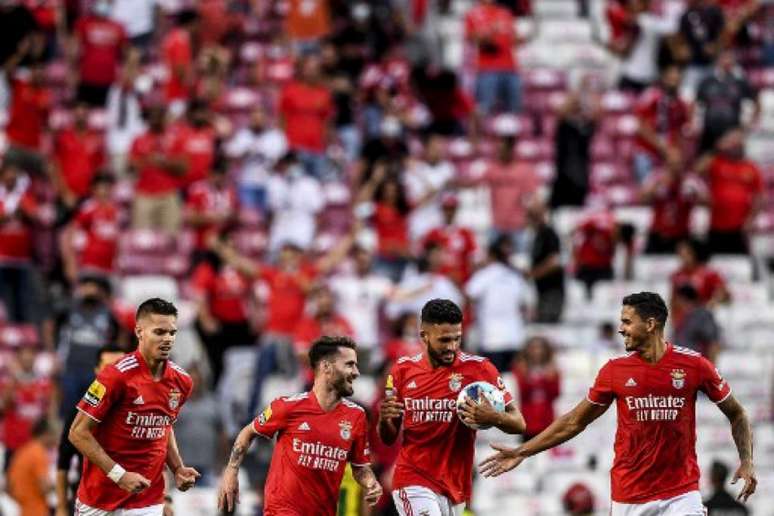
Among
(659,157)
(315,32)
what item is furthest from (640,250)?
(315,32)

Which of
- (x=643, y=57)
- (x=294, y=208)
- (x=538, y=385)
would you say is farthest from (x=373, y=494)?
(x=643, y=57)

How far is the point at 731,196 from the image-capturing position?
85.7ft

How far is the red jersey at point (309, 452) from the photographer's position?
1546 centimetres

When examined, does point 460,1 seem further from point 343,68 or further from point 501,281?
point 501,281

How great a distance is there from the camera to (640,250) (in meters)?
27.0

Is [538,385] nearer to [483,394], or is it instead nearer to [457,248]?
[457,248]

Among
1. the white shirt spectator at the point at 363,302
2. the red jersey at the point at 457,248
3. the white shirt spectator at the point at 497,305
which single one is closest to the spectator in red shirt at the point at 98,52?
the white shirt spectator at the point at 363,302

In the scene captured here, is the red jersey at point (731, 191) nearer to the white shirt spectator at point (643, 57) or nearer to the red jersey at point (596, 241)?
the red jersey at point (596, 241)

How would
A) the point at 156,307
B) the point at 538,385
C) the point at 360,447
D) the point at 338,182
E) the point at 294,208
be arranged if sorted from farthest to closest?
the point at 338,182 → the point at 294,208 → the point at 538,385 → the point at 360,447 → the point at 156,307

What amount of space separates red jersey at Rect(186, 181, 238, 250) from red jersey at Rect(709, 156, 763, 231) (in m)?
5.85

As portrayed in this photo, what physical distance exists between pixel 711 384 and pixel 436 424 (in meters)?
1.99

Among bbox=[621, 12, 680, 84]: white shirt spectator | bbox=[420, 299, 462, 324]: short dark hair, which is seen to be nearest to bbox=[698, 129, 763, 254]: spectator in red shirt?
bbox=[621, 12, 680, 84]: white shirt spectator

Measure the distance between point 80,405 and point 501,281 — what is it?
30.3 feet

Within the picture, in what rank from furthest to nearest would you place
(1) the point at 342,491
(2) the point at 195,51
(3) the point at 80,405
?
1. (2) the point at 195,51
2. (1) the point at 342,491
3. (3) the point at 80,405
